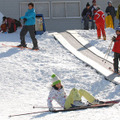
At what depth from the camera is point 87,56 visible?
12.2m

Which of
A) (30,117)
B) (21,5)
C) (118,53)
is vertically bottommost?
(30,117)

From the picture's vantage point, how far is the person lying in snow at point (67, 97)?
702 cm

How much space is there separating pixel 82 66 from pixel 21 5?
40.1 feet

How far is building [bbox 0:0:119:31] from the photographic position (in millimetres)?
21641

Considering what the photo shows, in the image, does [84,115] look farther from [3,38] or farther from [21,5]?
[21,5]

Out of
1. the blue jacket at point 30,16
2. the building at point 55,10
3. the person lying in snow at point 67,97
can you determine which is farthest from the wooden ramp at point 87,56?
the building at point 55,10

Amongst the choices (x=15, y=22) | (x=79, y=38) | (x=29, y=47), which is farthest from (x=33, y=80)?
(x=15, y=22)

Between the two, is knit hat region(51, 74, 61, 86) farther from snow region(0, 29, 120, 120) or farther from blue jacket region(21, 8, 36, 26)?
blue jacket region(21, 8, 36, 26)

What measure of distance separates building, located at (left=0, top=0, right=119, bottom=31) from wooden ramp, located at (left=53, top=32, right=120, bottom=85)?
20.4ft

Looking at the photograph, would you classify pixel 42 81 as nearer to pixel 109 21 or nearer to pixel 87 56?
pixel 87 56

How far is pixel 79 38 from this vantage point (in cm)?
1504

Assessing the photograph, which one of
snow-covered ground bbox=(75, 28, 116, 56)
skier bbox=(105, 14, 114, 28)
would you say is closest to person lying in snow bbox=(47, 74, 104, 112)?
snow-covered ground bbox=(75, 28, 116, 56)

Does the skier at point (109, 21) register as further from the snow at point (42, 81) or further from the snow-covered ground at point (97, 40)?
the snow at point (42, 81)

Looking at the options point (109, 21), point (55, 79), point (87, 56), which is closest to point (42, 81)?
point (55, 79)
